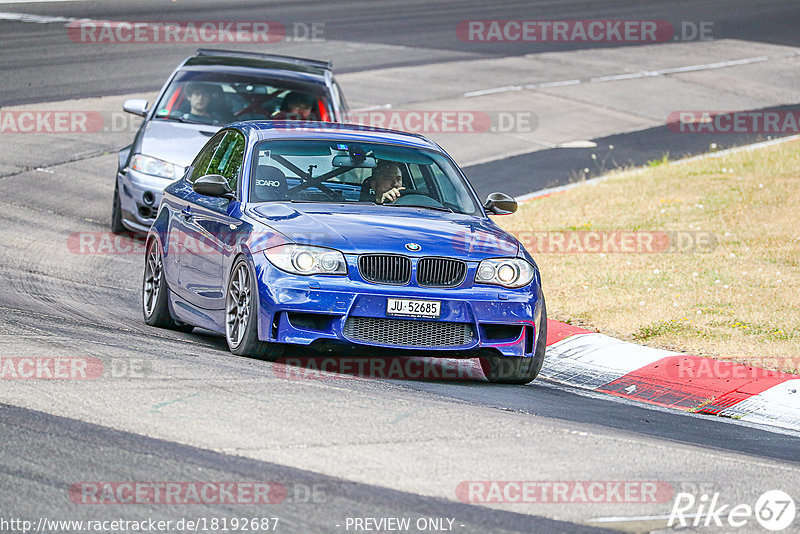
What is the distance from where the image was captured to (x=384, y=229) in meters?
8.83

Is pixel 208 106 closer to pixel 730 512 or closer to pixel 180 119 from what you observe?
pixel 180 119

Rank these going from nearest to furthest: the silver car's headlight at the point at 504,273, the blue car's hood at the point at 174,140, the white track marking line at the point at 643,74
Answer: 1. the silver car's headlight at the point at 504,273
2. the blue car's hood at the point at 174,140
3. the white track marking line at the point at 643,74

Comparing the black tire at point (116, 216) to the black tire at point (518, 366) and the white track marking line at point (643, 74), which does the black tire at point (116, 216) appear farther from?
the white track marking line at point (643, 74)

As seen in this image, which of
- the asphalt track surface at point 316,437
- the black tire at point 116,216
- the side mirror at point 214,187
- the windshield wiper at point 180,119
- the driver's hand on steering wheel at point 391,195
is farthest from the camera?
the windshield wiper at point 180,119

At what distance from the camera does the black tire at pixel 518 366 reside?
9086 millimetres

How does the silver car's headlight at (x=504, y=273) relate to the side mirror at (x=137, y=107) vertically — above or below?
below

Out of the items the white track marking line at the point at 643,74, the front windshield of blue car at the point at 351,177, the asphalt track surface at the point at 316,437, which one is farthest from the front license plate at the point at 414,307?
the white track marking line at the point at 643,74

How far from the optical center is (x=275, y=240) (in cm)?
863

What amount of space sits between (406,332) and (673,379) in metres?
2.49

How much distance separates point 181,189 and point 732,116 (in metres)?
16.6

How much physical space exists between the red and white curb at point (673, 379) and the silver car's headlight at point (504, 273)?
1367 mm

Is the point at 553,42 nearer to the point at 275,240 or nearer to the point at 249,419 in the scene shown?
the point at 275,240

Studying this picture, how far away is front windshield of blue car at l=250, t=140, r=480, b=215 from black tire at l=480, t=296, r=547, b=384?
1179 mm

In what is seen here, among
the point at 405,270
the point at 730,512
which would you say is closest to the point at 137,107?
the point at 405,270
